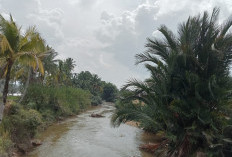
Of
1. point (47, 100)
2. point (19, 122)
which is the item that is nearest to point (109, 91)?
point (47, 100)

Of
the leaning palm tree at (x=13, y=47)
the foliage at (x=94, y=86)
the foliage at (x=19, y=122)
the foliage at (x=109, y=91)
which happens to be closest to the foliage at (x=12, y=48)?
the leaning palm tree at (x=13, y=47)

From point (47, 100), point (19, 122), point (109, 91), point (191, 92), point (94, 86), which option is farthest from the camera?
point (109, 91)

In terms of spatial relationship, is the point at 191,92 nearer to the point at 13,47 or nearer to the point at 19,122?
the point at 13,47

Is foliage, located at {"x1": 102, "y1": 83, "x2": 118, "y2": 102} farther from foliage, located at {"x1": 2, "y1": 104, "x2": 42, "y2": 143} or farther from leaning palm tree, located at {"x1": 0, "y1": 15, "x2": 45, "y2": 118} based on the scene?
leaning palm tree, located at {"x1": 0, "y1": 15, "x2": 45, "y2": 118}

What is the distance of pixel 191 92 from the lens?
8.18 meters

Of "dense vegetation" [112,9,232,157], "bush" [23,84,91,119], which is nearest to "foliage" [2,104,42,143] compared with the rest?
"dense vegetation" [112,9,232,157]

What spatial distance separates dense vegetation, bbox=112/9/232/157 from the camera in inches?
293

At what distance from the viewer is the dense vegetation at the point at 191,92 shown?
745cm

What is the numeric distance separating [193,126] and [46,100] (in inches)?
719

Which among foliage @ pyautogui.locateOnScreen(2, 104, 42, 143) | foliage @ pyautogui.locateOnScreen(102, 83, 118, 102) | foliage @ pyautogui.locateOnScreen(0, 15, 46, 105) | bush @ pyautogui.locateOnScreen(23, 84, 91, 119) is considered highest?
foliage @ pyautogui.locateOnScreen(102, 83, 118, 102)

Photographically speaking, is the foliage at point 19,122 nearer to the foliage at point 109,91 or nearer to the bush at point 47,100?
the bush at point 47,100

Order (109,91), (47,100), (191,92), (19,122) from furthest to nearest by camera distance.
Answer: (109,91)
(47,100)
(19,122)
(191,92)

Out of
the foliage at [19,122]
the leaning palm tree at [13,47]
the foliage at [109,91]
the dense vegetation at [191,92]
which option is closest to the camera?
the dense vegetation at [191,92]

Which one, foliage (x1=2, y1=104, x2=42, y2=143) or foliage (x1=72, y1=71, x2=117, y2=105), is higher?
foliage (x1=72, y1=71, x2=117, y2=105)
